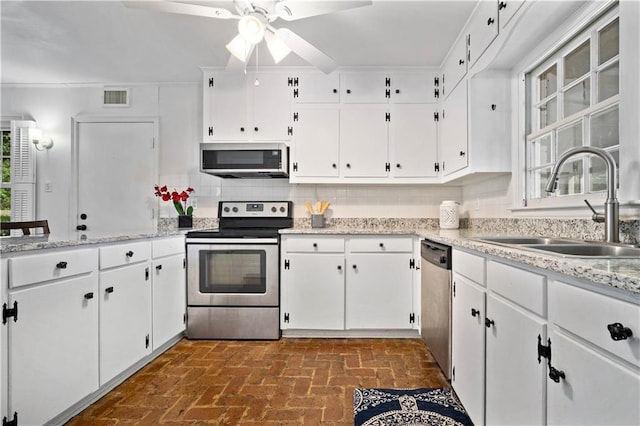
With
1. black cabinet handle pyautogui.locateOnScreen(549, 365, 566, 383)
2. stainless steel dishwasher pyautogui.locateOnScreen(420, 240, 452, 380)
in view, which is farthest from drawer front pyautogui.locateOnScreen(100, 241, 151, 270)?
black cabinet handle pyautogui.locateOnScreen(549, 365, 566, 383)

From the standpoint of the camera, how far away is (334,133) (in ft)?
10.3

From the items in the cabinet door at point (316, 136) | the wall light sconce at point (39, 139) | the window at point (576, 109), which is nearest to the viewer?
the window at point (576, 109)

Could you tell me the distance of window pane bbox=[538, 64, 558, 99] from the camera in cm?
208

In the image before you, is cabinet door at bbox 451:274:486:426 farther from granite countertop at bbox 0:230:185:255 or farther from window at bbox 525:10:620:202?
granite countertop at bbox 0:230:185:255

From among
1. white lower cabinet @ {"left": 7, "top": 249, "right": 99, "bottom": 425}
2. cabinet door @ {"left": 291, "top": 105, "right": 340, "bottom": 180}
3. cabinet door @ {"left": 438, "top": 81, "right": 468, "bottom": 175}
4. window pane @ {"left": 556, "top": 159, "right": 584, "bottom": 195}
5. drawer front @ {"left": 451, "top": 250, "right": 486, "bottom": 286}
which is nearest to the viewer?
white lower cabinet @ {"left": 7, "top": 249, "right": 99, "bottom": 425}

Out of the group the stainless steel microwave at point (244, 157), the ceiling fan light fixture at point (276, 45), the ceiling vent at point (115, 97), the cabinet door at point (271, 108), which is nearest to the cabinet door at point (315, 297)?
the stainless steel microwave at point (244, 157)

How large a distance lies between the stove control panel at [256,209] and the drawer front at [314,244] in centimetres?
59

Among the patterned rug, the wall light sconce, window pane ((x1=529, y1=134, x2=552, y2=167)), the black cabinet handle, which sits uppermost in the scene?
the wall light sconce

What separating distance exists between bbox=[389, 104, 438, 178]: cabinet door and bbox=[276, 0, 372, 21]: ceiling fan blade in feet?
5.07

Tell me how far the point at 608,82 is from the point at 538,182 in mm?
774

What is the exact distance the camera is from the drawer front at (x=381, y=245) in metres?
2.82

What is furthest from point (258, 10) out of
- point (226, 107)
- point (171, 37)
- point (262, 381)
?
point (262, 381)

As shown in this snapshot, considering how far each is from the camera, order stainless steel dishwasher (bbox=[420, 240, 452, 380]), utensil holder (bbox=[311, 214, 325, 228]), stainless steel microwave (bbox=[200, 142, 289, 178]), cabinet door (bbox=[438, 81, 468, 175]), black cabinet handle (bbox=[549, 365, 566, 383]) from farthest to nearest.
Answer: utensil holder (bbox=[311, 214, 325, 228]) < stainless steel microwave (bbox=[200, 142, 289, 178]) < cabinet door (bbox=[438, 81, 468, 175]) < stainless steel dishwasher (bbox=[420, 240, 452, 380]) < black cabinet handle (bbox=[549, 365, 566, 383])

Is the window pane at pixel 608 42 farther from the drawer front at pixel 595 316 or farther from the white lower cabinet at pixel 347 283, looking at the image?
the white lower cabinet at pixel 347 283
